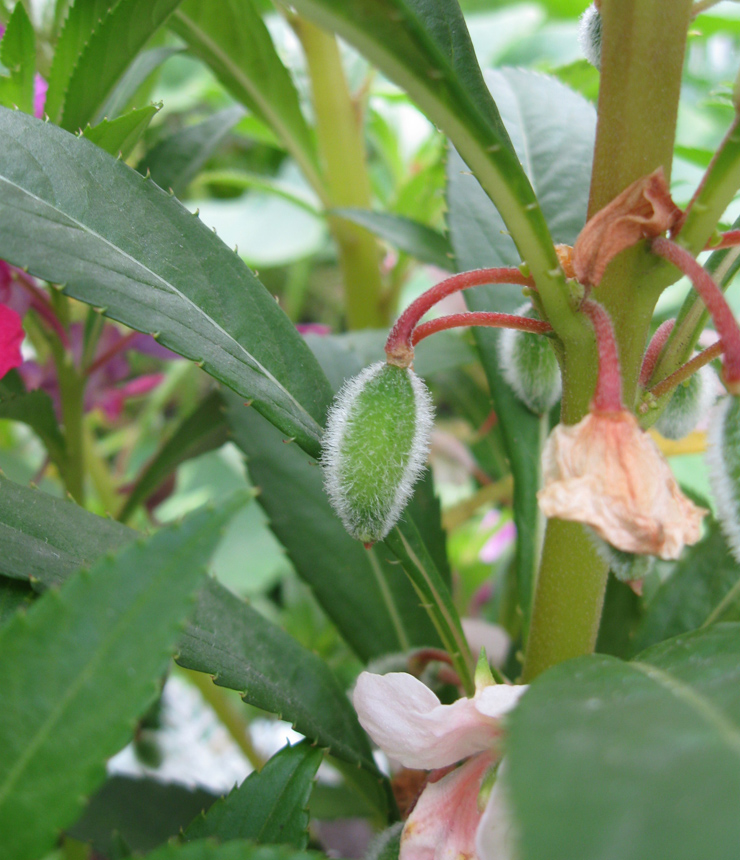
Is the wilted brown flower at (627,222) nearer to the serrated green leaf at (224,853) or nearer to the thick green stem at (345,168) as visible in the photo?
the serrated green leaf at (224,853)

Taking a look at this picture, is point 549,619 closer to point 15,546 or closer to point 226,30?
point 15,546

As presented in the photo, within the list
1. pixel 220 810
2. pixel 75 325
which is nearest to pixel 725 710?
pixel 220 810

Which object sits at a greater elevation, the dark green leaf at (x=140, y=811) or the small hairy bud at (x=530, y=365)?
the small hairy bud at (x=530, y=365)

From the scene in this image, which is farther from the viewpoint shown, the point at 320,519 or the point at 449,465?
the point at 449,465

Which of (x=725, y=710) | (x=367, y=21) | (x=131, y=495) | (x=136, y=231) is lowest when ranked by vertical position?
(x=131, y=495)

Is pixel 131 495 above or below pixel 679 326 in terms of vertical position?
below

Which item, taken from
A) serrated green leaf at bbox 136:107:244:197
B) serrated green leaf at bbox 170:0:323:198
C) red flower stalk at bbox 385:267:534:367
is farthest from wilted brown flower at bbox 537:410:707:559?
serrated green leaf at bbox 170:0:323:198

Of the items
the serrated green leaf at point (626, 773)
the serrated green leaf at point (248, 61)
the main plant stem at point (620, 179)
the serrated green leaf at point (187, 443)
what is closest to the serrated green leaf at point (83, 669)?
the serrated green leaf at point (626, 773)
